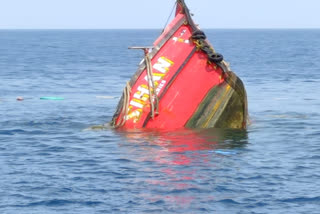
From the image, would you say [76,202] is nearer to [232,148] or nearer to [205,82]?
[232,148]

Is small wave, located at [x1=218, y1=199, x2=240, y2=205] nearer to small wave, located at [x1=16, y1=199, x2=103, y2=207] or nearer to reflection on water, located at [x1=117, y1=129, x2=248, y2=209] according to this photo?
reflection on water, located at [x1=117, y1=129, x2=248, y2=209]

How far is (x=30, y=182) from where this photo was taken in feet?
47.4

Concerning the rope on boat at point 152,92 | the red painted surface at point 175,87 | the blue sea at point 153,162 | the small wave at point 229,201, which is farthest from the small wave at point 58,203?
the red painted surface at point 175,87

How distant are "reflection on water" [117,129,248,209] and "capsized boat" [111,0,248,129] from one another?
0.32 meters

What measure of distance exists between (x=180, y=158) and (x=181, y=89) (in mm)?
2882

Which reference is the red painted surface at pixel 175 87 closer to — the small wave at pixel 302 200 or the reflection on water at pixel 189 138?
the reflection on water at pixel 189 138

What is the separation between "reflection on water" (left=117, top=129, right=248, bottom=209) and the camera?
44.5 feet

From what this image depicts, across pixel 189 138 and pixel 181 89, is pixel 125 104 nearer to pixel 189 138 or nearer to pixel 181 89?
pixel 181 89

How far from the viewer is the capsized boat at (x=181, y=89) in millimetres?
18578

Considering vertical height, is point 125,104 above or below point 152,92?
below

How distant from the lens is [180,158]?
16.2 metres

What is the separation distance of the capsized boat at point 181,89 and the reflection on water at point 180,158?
32 centimetres

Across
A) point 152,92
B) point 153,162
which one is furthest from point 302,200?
point 152,92

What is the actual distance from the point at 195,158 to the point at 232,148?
1501 millimetres
